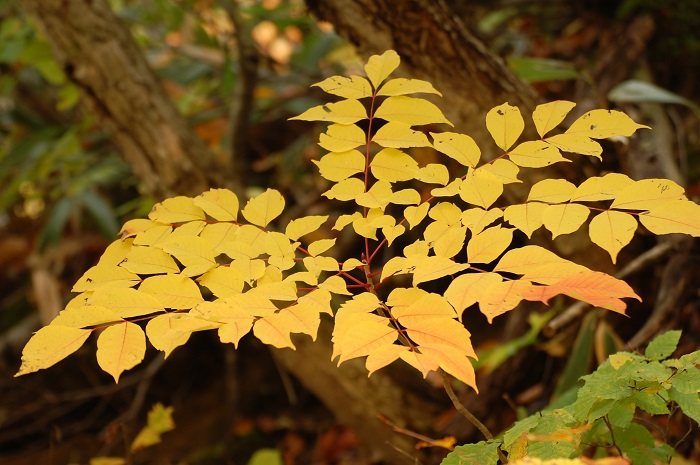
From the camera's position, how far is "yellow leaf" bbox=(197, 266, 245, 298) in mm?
672

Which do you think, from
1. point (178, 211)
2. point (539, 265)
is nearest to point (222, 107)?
point (178, 211)

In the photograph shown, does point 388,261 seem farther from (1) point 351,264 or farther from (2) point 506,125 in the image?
(2) point 506,125

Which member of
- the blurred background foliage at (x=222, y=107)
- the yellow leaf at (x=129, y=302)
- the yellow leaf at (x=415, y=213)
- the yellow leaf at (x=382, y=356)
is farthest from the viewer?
the blurred background foliage at (x=222, y=107)

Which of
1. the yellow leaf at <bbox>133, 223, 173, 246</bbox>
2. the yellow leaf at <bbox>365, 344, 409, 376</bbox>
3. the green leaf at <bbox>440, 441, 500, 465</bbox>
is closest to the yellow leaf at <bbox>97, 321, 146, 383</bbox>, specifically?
the yellow leaf at <bbox>133, 223, 173, 246</bbox>

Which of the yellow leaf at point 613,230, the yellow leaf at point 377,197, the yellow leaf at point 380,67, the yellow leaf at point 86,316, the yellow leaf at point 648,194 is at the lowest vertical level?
the yellow leaf at point 613,230

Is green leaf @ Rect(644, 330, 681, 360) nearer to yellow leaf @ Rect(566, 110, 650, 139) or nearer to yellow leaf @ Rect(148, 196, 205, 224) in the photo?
yellow leaf @ Rect(566, 110, 650, 139)

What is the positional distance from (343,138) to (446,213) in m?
0.16

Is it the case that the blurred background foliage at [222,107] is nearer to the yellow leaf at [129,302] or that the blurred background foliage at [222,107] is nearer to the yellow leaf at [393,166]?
the yellow leaf at [393,166]

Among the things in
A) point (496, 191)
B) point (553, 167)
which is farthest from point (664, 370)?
point (553, 167)

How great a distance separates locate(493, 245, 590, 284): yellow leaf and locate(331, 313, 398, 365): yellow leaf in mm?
143

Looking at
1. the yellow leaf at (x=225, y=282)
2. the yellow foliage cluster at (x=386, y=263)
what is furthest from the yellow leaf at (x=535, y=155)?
the yellow leaf at (x=225, y=282)

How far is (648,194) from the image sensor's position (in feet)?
2.12

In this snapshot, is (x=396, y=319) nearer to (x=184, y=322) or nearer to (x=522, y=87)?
(x=184, y=322)

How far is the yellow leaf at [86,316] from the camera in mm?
642
